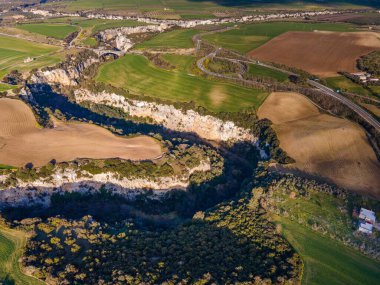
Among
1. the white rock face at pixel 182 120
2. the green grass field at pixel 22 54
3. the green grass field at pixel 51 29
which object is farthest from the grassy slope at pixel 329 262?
the green grass field at pixel 51 29

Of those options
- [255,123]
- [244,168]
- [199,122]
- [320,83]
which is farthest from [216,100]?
[320,83]

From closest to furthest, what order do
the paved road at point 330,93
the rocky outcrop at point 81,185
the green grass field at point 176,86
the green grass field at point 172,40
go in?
the rocky outcrop at point 81,185 < the paved road at point 330,93 < the green grass field at point 176,86 < the green grass field at point 172,40

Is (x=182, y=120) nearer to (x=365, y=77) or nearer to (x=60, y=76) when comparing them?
(x=60, y=76)

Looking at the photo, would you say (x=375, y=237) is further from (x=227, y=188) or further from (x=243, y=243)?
(x=227, y=188)

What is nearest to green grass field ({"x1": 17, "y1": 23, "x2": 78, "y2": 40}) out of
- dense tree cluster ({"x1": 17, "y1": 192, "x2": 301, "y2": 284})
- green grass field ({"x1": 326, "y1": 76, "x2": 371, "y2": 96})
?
green grass field ({"x1": 326, "y1": 76, "x2": 371, "y2": 96})

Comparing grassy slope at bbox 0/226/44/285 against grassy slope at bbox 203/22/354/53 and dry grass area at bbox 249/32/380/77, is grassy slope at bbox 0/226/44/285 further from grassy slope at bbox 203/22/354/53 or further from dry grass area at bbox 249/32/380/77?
grassy slope at bbox 203/22/354/53

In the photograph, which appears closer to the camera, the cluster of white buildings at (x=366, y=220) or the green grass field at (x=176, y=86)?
the cluster of white buildings at (x=366, y=220)

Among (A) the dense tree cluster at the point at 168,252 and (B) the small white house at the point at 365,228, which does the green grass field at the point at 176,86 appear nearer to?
(A) the dense tree cluster at the point at 168,252
